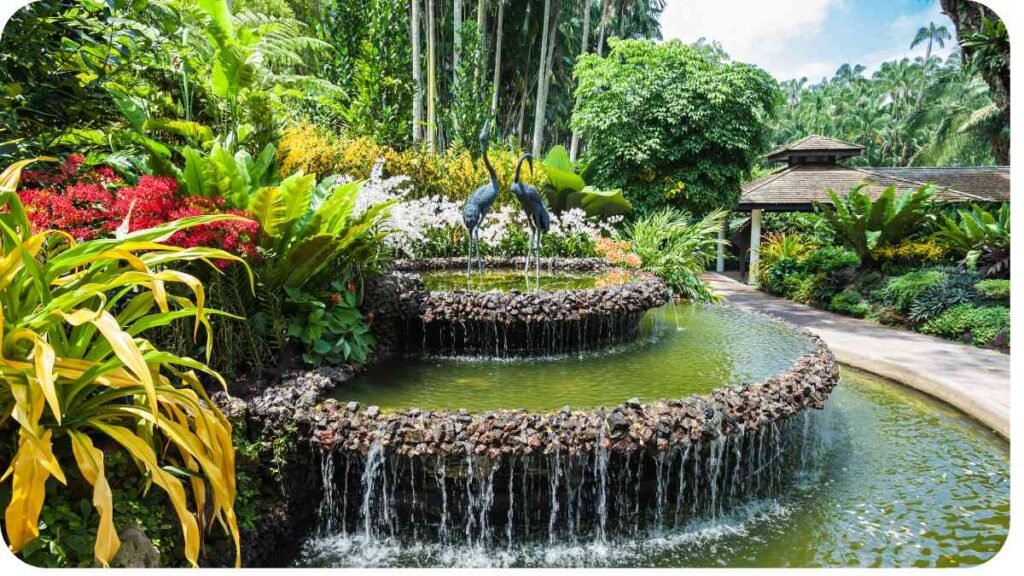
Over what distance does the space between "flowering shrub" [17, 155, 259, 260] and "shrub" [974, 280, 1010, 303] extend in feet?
31.8

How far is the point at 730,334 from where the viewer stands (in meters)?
5.50

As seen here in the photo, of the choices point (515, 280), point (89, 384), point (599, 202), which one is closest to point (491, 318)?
point (515, 280)

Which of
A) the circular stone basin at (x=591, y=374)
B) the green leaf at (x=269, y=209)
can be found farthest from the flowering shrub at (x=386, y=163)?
the green leaf at (x=269, y=209)

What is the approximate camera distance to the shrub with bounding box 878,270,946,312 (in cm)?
898

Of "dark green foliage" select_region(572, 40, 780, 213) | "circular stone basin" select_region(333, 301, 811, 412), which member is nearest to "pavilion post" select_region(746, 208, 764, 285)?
"dark green foliage" select_region(572, 40, 780, 213)

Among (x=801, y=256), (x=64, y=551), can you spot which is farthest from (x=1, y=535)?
(x=801, y=256)

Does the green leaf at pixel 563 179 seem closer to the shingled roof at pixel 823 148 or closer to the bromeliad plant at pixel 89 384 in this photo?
the shingled roof at pixel 823 148

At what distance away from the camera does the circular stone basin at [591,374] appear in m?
3.51

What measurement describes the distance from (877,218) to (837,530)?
9.38m

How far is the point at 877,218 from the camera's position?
1058cm

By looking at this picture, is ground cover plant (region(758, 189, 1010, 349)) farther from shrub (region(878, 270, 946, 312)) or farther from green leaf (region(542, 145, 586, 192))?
green leaf (region(542, 145, 586, 192))

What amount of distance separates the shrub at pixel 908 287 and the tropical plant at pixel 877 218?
1.14m

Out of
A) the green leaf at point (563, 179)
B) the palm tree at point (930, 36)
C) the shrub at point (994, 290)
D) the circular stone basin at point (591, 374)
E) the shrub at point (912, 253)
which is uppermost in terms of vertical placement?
the palm tree at point (930, 36)

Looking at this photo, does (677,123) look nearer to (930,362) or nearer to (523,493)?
(930,362)
